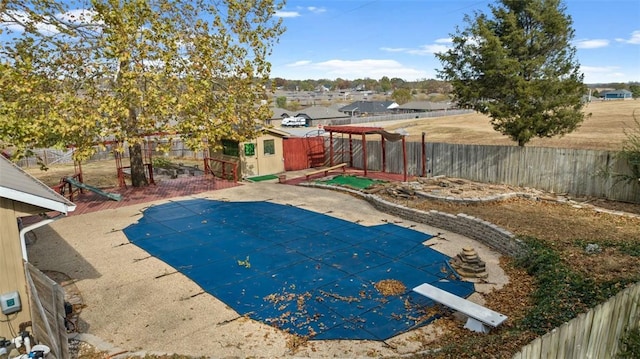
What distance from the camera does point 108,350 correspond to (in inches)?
266

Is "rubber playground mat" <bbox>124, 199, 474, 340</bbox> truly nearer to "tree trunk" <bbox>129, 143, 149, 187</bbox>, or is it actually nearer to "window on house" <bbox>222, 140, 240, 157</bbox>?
"tree trunk" <bbox>129, 143, 149, 187</bbox>

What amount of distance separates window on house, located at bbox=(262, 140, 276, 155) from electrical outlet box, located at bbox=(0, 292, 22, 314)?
17.3m

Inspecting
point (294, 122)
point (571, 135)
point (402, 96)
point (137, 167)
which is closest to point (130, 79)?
point (137, 167)

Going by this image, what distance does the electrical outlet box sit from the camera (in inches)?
264

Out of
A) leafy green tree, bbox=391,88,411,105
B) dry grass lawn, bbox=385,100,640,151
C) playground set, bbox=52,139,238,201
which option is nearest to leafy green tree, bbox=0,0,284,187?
playground set, bbox=52,139,238,201

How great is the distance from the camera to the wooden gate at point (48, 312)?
5.61 m

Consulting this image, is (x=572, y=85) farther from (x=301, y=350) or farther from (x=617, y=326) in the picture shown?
(x=301, y=350)

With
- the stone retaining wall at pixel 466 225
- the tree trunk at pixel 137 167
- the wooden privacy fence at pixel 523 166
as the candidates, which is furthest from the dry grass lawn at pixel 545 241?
the tree trunk at pixel 137 167

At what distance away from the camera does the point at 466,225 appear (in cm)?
1260

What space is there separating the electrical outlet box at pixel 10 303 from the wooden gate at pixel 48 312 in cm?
20

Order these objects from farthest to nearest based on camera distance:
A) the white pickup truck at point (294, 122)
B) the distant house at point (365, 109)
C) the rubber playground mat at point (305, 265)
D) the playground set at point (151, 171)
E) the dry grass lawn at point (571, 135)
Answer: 1. the distant house at point (365, 109)
2. the white pickup truck at point (294, 122)
3. the dry grass lawn at point (571, 135)
4. the playground set at point (151, 171)
5. the rubber playground mat at point (305, 265)

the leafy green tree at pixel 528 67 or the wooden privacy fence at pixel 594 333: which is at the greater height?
the leafy green tree at pixel 528 67

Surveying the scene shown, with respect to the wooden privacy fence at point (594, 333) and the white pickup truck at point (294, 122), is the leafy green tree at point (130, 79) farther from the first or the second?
the white pickup truck at point (294, 122)

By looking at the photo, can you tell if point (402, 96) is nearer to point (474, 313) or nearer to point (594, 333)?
point (474, 313)
